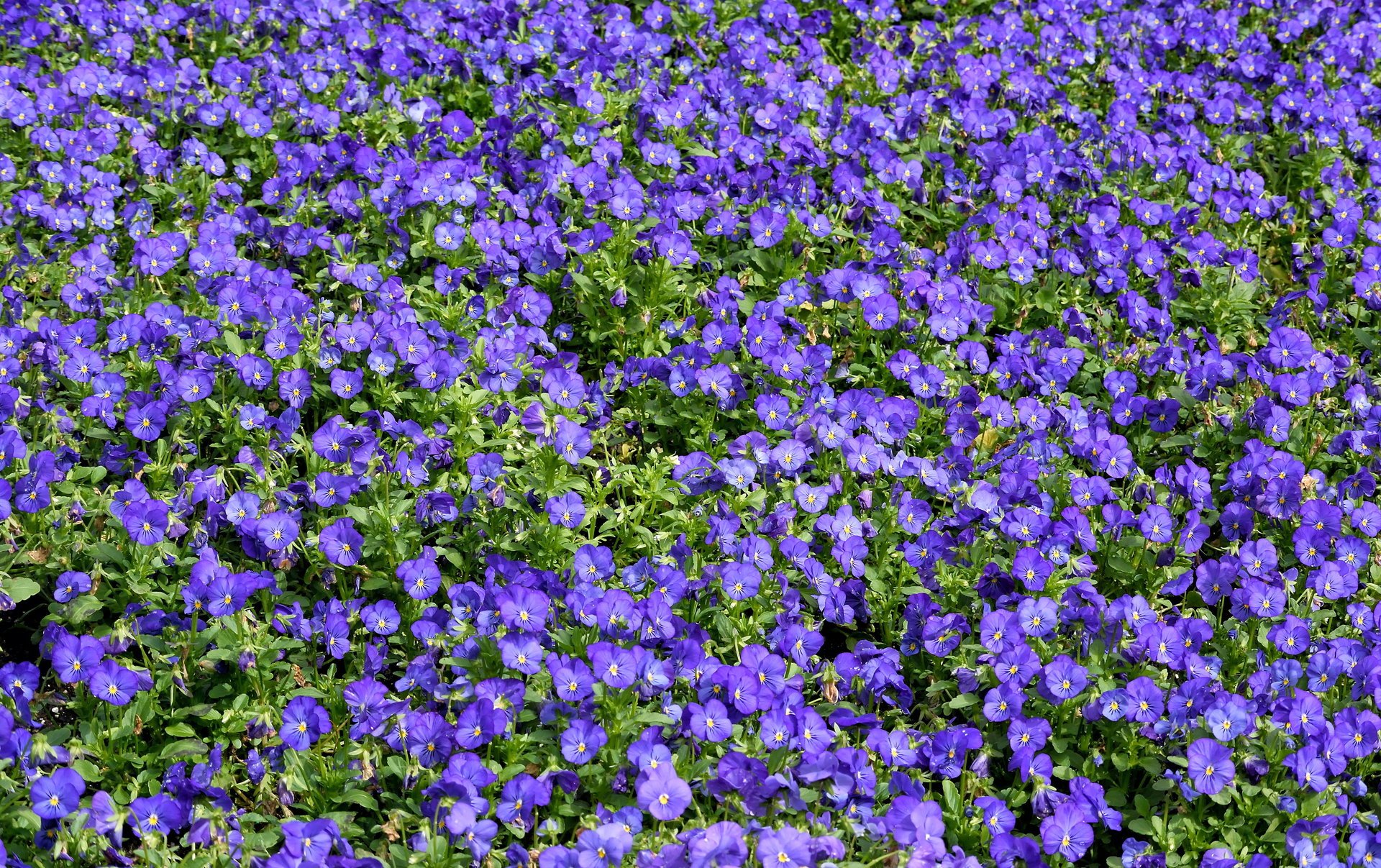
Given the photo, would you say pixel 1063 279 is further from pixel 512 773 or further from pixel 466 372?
pixel 512 773

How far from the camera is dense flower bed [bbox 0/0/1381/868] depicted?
11.8 feet

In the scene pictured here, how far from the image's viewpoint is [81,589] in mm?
3969

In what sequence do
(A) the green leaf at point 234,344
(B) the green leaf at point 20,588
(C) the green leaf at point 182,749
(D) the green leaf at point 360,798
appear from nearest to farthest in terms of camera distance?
(D) the green leaf at point 360,798 → (C) the green leaf at point 182,749 → (B) the green leaf at point 20,588 → (A) the green leaf at point 234,344

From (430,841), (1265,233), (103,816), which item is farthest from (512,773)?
(1265,233)

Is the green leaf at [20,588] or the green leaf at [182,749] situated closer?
the green leaf at [182,749]

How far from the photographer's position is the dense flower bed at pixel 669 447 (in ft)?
11.8

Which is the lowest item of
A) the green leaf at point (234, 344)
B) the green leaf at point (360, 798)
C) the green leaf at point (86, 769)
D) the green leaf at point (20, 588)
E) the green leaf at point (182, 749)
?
the green leaf at point (360, 798)

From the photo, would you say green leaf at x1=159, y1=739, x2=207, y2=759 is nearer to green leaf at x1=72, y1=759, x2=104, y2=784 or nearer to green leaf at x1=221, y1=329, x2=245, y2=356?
green leaf at x1=72, y1=759, x2=104, y2=784

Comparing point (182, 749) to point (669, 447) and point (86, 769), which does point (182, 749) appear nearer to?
point (86, 769)

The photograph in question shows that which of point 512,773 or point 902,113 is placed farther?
point 902,113

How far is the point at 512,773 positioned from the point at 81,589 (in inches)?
59.4

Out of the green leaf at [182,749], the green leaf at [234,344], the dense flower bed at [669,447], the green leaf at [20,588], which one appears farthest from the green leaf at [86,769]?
the green leaf at [234,344]

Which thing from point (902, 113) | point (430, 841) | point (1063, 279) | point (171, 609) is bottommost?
→ point (430, 841)

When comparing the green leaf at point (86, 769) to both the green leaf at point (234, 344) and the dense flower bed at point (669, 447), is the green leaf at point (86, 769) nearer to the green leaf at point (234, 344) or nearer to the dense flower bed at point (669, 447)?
the dense flower bed at point (669, 447)
